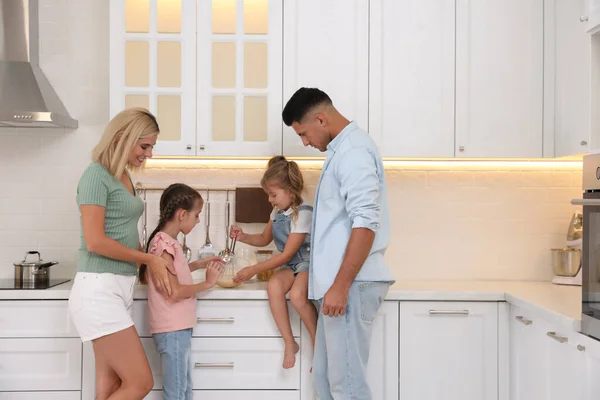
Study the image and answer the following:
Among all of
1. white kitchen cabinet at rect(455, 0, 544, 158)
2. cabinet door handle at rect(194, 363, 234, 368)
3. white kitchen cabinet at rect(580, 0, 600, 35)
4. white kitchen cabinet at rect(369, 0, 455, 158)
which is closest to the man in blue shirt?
cabinet door handle at rect(194, 363, 234, 368)

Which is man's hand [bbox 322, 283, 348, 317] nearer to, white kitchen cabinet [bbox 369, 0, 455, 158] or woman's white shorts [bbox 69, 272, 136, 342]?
woman's white shorts [bbox 69, 272, 136, 342]

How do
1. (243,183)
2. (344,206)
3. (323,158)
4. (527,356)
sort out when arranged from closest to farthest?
(344,206)
(527,356)
(323,158)
(243,183)

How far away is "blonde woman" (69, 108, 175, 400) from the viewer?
8.06 feet

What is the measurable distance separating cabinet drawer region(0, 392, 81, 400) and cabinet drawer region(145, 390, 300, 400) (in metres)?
0.34

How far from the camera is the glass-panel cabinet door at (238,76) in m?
3.20

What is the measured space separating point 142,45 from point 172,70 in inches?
7.4

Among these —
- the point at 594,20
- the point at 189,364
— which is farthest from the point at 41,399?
the point at 594,20

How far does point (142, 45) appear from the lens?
3191 mm

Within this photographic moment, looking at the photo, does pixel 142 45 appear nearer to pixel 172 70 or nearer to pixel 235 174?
pixel 172 70

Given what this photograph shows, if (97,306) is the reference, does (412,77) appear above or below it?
above

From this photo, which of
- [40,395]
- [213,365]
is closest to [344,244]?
[213,365]

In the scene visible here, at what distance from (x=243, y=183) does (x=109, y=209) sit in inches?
43.1

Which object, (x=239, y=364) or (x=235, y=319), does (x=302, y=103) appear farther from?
(x=239, y=364)

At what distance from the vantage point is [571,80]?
3.02 meters
